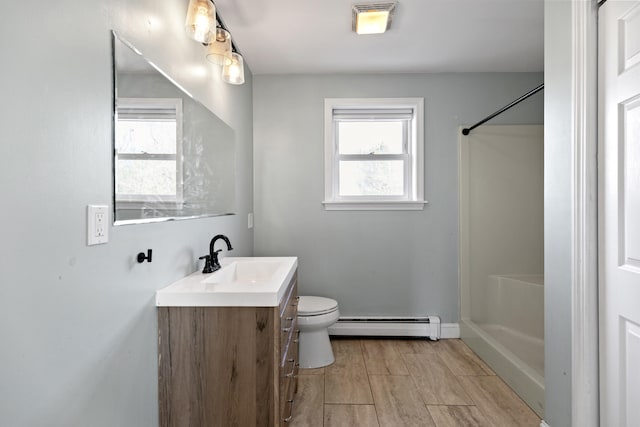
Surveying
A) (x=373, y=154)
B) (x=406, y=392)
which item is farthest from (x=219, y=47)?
(x=406, y=392)

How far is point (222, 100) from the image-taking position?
217cm

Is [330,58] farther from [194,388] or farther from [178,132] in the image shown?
[194,388]

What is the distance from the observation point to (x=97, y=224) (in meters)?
0.97

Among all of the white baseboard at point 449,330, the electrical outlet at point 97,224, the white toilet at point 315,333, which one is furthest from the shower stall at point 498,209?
the electrical outlet at point 97,224

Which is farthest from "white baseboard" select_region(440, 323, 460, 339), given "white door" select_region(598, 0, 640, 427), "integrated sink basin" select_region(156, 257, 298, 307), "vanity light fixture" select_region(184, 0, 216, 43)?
"vanity light fixture" select_region(184, 0, 216, 43)

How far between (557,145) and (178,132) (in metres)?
1.72

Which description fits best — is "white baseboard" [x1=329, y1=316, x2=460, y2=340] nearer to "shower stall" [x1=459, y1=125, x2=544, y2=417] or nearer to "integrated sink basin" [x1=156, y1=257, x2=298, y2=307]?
"shower stall" [x1=459, y1=125, x2=544, y2=417]

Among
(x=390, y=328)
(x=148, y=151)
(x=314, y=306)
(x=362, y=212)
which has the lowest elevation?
(x=390, y=328)

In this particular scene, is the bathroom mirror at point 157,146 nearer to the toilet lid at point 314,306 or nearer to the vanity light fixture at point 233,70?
the vanity light fixture at point 233,70

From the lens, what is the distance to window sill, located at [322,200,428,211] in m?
2.93

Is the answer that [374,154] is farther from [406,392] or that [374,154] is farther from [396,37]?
[406,392]

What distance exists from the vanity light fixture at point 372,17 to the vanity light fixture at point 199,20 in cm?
93

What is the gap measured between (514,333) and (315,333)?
149cm

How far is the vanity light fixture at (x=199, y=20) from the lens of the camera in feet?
4.75
